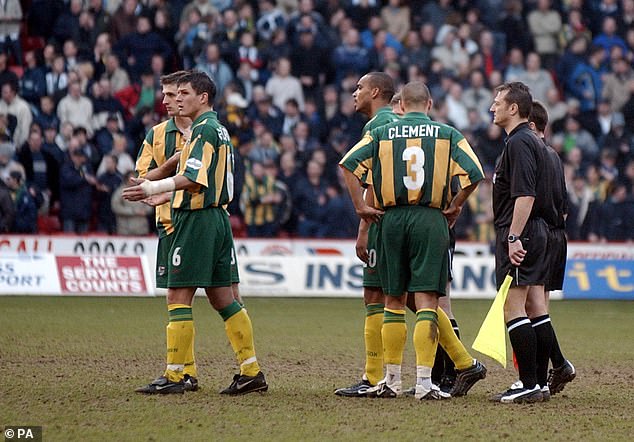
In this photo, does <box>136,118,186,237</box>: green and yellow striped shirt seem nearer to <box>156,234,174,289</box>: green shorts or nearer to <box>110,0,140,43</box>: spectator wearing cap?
<box>156,234,174,289</box>: green shorts

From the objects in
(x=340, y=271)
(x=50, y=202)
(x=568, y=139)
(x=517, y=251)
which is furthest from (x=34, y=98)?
(x=517, y=251)

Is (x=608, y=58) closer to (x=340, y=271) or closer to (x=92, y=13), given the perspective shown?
(x=340, y=271)

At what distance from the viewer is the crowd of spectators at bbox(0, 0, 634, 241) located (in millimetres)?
20594

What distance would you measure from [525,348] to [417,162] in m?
1.55

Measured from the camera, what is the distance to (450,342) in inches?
353

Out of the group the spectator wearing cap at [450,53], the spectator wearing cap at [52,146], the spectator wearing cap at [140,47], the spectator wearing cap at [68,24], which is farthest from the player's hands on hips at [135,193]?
the spectator wearing cap at [450,53]

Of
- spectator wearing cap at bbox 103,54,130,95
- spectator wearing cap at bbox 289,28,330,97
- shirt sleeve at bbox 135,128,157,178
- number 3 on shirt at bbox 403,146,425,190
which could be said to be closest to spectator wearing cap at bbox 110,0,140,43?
spectator wearing cap at bbox 103,54,130,95

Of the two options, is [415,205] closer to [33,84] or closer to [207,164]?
[207,164]

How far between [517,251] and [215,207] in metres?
2.25

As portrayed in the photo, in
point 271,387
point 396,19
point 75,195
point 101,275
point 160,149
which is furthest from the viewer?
point 396,19

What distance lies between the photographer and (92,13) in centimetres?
2292

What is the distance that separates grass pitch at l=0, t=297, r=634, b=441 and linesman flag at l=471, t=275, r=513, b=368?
0.40 meters

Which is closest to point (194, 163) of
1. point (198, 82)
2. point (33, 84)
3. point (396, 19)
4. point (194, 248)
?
point (194, 248)

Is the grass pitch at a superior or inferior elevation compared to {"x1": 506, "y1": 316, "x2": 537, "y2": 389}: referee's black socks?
inferior
